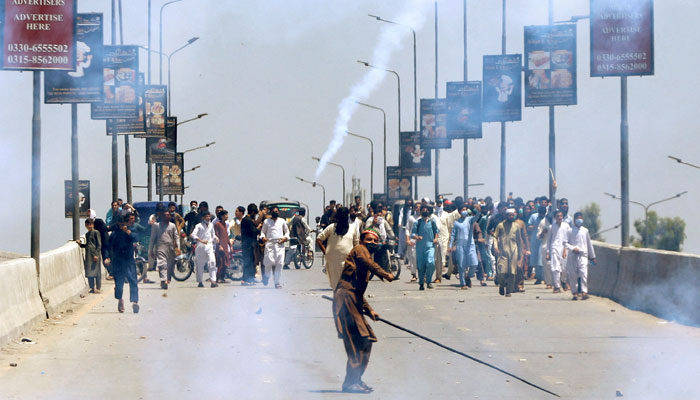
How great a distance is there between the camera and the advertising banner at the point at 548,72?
30297 mm

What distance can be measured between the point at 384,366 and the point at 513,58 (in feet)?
72.5

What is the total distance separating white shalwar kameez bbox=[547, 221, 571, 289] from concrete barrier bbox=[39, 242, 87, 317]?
29.1 ft

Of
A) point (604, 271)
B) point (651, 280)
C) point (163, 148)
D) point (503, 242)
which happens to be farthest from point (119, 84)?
point (163, 148)

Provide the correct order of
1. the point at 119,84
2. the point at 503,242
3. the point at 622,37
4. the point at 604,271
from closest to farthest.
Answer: the point at 622,37 < the point at 604,271 < the point at 503,242 < the point at 119,84

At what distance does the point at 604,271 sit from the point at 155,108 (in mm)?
25508

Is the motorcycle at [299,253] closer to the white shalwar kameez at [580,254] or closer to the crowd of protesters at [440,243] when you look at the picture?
the crowd of protesters at [440,243]

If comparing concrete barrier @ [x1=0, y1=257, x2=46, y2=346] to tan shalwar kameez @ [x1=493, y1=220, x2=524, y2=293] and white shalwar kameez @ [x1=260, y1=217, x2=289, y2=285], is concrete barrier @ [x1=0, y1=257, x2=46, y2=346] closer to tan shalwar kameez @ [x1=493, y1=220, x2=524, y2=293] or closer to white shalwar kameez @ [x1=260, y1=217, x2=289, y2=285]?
tan shalwar kameez @ [x1=493, y1=220, x2=524, y2=293]

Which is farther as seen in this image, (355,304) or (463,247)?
(463,247)

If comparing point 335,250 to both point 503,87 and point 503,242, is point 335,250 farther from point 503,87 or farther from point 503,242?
point 503,87

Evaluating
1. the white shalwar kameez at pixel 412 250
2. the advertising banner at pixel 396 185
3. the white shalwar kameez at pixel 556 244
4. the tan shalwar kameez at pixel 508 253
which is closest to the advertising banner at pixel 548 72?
the white shalwar kameez at pixel 412 250

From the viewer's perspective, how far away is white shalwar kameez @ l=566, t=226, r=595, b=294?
23.6 m

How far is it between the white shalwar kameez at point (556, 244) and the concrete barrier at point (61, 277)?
8.88m

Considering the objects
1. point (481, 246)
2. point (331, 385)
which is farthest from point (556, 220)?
point (331, 385)

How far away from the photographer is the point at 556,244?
24.9m
